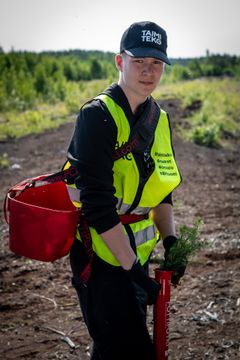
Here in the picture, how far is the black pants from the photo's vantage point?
216cm

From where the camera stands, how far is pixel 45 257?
2.25 m

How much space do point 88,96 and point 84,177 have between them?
1070 inches

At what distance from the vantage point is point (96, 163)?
6.61ft

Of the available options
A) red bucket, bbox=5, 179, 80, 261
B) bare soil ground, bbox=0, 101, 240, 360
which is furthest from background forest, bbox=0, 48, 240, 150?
bare soil ground, bbox=0, 101, 240, 360

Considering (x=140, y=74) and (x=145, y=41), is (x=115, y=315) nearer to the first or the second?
(x=140, y=74)

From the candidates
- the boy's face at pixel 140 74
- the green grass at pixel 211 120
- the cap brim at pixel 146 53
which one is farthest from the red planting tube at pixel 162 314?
the green grass at pixel 211 120

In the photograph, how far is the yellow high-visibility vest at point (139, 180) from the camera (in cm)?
216

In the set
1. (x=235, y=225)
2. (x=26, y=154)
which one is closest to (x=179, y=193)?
(x=235, y=225)

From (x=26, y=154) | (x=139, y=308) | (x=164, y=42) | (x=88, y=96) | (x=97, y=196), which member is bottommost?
(x=88, y=96)

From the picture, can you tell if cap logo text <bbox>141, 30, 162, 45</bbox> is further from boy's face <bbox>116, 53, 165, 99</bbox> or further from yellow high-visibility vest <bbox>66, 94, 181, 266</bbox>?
yellow high-visibility vest <bbox>66, 94, 181, 266</bbox>

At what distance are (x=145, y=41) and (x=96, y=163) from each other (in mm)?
692

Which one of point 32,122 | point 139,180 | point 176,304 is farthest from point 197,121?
point 139,180

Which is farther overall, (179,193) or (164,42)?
(179,193)

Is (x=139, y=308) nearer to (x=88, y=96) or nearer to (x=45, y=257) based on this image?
(x=45, y=257)
